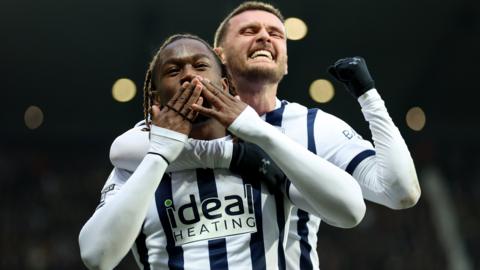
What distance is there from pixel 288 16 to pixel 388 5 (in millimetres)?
1041

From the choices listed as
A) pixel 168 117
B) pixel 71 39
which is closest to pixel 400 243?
pixel 71 39

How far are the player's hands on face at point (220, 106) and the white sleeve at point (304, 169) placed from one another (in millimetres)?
18

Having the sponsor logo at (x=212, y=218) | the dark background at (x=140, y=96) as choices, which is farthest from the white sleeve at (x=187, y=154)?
the dark background at (x=140, y=96)

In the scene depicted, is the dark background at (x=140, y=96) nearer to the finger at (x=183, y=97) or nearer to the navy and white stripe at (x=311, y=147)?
the navy and white stripe at (x=311, y=147)

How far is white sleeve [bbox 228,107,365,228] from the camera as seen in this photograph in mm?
2285

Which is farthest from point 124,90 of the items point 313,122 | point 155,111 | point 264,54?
point 155,111

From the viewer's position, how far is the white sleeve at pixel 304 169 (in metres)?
2.29

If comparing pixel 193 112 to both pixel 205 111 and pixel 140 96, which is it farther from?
pixel 140 96

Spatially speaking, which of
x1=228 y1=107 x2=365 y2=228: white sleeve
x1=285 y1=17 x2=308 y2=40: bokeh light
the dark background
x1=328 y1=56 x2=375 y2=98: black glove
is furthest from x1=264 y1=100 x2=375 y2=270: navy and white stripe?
x1=285 y1=17 x2=308 y2=40: bokeh light

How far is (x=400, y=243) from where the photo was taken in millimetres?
10922

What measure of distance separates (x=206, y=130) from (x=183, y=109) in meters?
0.22

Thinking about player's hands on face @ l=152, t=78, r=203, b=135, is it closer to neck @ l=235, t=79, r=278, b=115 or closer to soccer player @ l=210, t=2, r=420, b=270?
soccer player @ l=210, t=2, r=420, b=270

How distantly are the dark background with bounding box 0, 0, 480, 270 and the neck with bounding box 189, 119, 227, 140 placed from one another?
5638 millimetres

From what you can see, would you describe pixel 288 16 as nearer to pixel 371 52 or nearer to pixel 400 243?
pixel 371 52
